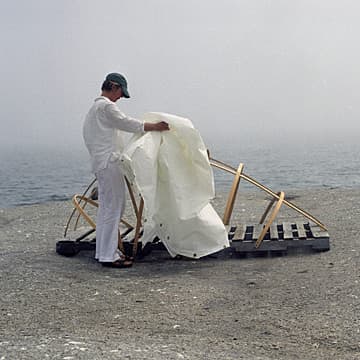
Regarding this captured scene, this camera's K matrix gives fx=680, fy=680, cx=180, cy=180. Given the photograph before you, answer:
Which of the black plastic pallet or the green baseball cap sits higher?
the green baseball cap

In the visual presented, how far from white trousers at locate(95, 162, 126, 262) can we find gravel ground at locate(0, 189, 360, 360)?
0.70ft

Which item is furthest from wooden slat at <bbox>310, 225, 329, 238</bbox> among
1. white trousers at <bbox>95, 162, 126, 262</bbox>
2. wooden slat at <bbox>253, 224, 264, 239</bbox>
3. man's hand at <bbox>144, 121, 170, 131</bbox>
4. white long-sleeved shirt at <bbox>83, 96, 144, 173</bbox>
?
white long-sleeved shirt at <bbox>83, 96, 144, 173</bbox>

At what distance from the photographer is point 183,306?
5.77 metres

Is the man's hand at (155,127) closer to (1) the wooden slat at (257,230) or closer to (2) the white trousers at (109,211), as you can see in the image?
(2) the white trousers at (109,211)

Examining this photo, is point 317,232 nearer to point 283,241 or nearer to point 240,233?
point 283,241

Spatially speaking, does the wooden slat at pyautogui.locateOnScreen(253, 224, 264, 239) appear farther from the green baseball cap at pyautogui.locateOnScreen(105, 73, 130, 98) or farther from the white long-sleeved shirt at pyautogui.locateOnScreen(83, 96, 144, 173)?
the green baseball cap at pyautogui.locateOnScreen(105, 73, 130, 98)

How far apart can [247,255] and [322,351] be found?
3.49 m

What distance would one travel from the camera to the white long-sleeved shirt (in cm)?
727

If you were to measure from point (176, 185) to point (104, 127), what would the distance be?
1002 millimetres

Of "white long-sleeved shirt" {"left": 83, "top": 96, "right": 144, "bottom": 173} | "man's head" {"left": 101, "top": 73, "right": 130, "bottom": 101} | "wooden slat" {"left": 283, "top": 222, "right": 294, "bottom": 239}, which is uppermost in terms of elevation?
"man's head" {"left": 101, "top": 73, "right": 130, "bottom": 101}

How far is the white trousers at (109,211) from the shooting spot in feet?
24.3

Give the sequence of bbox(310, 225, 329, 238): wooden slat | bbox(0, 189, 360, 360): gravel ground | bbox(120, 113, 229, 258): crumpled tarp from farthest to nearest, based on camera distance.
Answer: bbox(310, 225, 329, 238): wooden slat → bbox(120, 113, 229, 258): crumpled tarp → bbox(0, 189, 360, 360): gravel ground

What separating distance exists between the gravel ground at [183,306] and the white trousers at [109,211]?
0.70 ft

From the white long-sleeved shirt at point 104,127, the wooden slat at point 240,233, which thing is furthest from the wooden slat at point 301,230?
the white long-sleeved shirt at point 104,127
